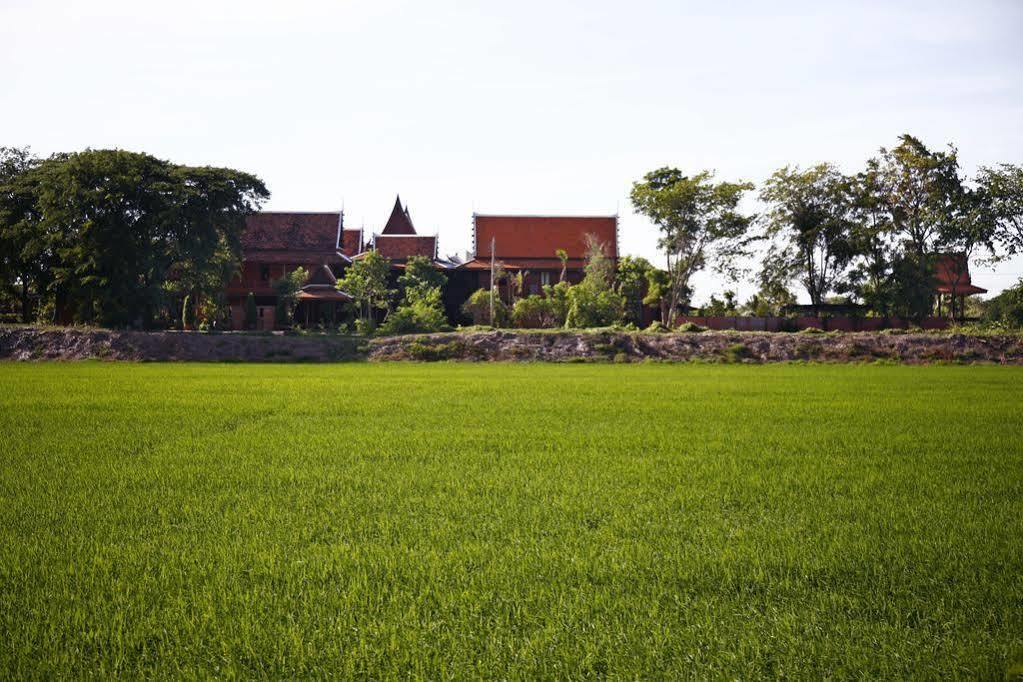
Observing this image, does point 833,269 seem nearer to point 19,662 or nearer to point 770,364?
point 770,364

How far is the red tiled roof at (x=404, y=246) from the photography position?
50.4m

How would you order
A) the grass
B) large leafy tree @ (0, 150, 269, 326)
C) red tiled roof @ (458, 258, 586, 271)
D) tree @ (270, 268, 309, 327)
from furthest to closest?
1. red tiled roof @ (458, 258, 586, 271)
2. tree @ (270, 268, 309, 327)
3. large leafy tree @ (0, 150, 269, 326)
4. the grass

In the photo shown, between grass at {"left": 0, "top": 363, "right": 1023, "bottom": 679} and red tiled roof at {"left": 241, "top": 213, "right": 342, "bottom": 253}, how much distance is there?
4171 cm

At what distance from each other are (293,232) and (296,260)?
3447mm

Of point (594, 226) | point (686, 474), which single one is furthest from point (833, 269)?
point (686, 474)

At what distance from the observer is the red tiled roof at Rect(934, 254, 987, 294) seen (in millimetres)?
36844

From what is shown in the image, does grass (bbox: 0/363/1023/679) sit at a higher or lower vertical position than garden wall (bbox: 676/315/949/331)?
lower

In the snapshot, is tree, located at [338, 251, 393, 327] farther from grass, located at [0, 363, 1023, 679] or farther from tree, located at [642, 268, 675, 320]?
grass, located at [0, 363, 1023, 679]

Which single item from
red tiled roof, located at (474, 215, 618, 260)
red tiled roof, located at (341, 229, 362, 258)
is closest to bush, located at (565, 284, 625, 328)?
red tiled roof, located at (474, 215, 618, 260)

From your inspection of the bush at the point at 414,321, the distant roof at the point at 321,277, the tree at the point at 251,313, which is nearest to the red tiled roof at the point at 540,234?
the distant roof at the point at 321,277

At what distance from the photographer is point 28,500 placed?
523 centimetres

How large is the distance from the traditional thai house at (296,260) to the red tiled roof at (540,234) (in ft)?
27.2

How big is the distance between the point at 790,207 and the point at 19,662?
43.4m

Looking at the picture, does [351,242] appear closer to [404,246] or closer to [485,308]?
[404,246]
